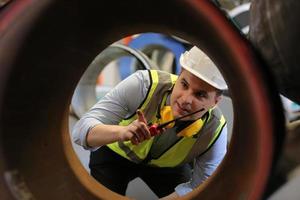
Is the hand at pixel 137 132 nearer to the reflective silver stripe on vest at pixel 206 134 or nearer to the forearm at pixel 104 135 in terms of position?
the forearm at pixel 104 135

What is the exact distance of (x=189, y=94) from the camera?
113 centimetres

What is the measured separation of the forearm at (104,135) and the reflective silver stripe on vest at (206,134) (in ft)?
1.02

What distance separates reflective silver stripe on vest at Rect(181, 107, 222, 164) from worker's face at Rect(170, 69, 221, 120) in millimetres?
131

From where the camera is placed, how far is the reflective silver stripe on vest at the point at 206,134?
1290mm

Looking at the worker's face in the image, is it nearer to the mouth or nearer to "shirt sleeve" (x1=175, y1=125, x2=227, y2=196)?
the mouth

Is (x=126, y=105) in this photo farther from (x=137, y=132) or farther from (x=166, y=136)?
(x=137, y=132)

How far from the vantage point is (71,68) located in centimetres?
79

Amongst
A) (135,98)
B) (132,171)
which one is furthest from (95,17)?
(132,171)

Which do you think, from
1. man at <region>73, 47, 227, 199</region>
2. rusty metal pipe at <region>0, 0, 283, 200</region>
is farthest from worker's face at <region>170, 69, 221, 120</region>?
rusty metal pipe at <region>0, 0, 283, 200</region>

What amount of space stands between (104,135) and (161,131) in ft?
0.50

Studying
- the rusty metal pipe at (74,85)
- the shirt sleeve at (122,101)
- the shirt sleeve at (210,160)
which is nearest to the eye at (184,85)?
the shirt sleeve at (122,101)

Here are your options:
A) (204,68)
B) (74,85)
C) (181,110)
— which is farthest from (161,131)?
(74,85)

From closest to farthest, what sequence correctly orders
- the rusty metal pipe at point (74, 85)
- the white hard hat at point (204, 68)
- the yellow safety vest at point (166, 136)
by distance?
the rusty metal pipe at point (74, 85) < the white hard hat at point (204, 68) < the yellow safety vest at point (166, 136)

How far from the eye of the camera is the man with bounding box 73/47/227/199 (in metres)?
1.12
